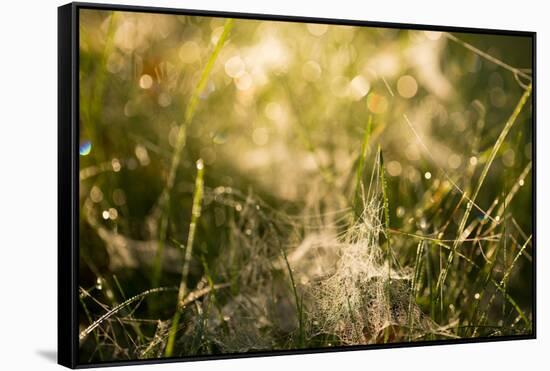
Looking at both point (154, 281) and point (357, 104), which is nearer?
point (154, 281)

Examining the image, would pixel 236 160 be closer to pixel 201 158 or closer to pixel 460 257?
pixel 201 158

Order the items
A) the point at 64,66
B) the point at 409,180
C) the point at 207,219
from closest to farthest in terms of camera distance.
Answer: the point at 64,66 < the point at 207,219 < the point at 409,180

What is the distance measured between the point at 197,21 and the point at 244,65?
242mm

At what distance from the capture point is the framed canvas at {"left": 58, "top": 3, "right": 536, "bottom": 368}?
154 inches

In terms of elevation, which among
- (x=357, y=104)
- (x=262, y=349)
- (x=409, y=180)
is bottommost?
(x=262, y=349)

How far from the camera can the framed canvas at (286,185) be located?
3.92 meters

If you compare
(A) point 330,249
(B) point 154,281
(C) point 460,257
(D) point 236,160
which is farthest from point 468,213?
(B) point 154,281

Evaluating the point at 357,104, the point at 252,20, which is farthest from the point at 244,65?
the point at 357,104

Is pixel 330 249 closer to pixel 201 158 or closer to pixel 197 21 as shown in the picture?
pixel 201 158

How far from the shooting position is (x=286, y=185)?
424 centimetres

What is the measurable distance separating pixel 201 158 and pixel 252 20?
56 centimetres

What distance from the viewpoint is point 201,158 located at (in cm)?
409

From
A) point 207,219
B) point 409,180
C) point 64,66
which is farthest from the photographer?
point 409,180

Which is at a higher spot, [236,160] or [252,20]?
[252,20]
